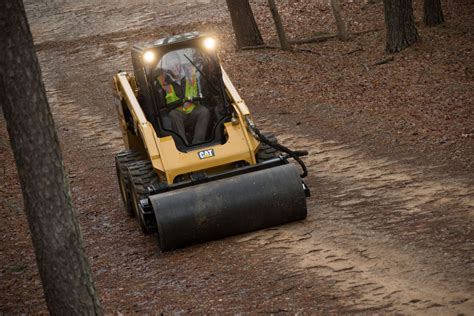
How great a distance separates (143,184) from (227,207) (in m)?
1.42

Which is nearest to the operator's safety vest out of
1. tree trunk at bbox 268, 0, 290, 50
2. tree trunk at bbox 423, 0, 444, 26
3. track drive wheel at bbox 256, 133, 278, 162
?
track drive wheel at bbox 256, 133, 278, 162

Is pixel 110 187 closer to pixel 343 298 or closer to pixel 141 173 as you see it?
pixel 141 173

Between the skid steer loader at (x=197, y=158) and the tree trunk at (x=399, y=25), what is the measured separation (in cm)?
882

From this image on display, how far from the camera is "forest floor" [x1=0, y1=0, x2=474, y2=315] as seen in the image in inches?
315

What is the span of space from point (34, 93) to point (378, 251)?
4.28 m

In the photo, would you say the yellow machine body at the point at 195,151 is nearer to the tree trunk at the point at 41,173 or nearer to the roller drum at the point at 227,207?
the roller drum at the point at 227,207

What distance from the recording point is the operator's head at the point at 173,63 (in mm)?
10734

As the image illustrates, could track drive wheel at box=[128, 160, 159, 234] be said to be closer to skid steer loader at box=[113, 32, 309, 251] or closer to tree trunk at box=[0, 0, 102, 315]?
skid steer loader at box=[113, 32, 309, 251]

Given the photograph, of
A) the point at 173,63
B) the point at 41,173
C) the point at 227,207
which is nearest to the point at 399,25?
the point at 173,63

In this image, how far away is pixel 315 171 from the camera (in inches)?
494

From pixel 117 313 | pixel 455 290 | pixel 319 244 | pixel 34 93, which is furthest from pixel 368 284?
pixel 34 93

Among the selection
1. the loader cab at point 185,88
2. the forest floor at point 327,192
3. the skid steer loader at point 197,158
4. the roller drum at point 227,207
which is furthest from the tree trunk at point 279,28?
the roller drum at point 227,207

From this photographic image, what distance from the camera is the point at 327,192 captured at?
11.3 metres

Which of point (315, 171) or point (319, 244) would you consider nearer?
point (319, 244)
